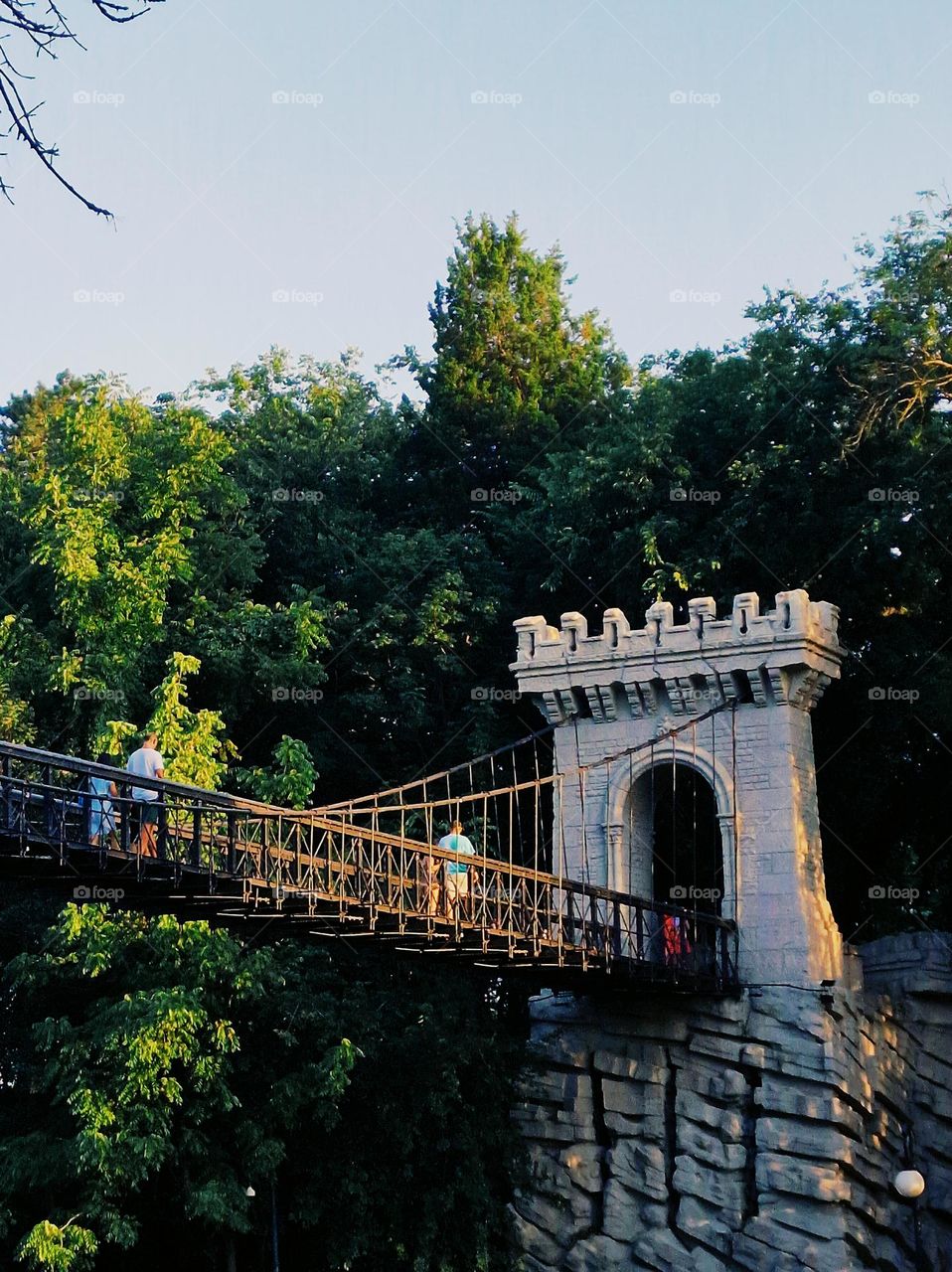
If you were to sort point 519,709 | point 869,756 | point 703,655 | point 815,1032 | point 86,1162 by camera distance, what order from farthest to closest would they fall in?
point 519,709 < point 869,756 < point 703,655 < point 815,1032 < point 86,1162

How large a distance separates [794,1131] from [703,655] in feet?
17.0

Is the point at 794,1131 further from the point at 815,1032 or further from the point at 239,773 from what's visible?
the point at 239,773

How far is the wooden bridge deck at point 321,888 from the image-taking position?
1507 centimetres

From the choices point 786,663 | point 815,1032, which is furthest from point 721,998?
point 786,663

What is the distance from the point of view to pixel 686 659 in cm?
2347

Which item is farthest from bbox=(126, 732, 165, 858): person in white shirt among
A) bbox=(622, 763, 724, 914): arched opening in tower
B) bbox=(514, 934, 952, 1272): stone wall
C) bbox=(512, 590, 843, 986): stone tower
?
bbox=(622, 763, 724, 914): arched opening in tower

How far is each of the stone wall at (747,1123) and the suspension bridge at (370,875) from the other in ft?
3.02

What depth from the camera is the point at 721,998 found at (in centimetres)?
2250

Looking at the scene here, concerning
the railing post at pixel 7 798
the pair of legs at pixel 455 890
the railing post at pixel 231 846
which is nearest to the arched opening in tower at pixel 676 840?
the pair of legs at pixel 455 890

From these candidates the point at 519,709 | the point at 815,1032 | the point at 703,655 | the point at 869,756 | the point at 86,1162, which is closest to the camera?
the point at 86,1162

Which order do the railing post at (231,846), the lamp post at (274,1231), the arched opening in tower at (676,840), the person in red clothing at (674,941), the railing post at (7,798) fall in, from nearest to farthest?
the railing post at (7,798) → the railing post at (231,846) → the person in red clothing at (674,941) → the lamp post at (274,1231) → the arched opening in tower at (676,840)

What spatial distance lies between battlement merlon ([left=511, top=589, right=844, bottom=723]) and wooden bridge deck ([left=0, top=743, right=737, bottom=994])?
2.50 metres

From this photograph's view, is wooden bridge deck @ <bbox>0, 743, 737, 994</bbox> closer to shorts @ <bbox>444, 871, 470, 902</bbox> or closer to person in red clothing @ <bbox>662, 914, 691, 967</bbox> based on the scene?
person in red clothing @ <bbox>662, 914, 691, 967</bbox>

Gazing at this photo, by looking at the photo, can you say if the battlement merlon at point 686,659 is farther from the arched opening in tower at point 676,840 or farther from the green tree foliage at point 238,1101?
the green tree foliage at point 238,1101
